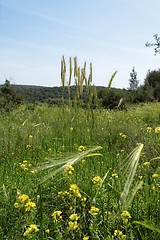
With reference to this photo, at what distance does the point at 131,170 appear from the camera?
89cm

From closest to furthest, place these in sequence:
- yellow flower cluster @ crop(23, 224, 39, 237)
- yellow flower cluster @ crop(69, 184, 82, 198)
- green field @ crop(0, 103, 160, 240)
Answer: green field @ crop(0, 103, 160, 240)
yellow flower cluster @ crop(23, 224, 39, 237)
yellow flower cluster @ crop(69, 184, 82, 198)

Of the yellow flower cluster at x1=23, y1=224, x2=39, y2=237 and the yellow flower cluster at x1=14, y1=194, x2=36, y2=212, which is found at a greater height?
the yellow flower cluster at x1=14, y1=194, x2=36, y2=212

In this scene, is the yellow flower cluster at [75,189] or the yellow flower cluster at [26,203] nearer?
the yellow flower cluster at [26,203]

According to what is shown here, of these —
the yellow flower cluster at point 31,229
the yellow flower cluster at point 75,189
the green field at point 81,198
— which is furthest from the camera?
Result: the yellow flower cluster at point 75,189

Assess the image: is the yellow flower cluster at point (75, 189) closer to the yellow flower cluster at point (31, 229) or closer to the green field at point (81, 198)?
the green field at point (81, 198)

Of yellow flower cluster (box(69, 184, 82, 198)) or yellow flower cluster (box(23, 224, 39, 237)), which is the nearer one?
yellow flower cluster (box(23, 224, 39, 237))

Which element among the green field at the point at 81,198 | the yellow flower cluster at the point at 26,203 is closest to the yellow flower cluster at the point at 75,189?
the green field at the point at 81,198

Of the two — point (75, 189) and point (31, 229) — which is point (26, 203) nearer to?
point (31, 229)

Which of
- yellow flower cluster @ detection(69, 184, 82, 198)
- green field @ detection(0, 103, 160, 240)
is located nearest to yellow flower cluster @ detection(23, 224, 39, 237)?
green field @ detection(0, 103, 160, 240)

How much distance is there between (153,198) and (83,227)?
0.40 m

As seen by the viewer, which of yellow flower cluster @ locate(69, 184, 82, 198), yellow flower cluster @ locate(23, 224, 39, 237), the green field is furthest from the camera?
yellow flower cluster @ locate(69, 184, 82, 198)

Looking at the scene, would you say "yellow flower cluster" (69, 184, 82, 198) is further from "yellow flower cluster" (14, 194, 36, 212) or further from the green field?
"yellow flower cluster" (14, 194, 36, 212)

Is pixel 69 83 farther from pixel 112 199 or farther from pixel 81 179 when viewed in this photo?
pixel 112 199

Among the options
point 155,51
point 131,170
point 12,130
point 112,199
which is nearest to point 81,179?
point 112,199
